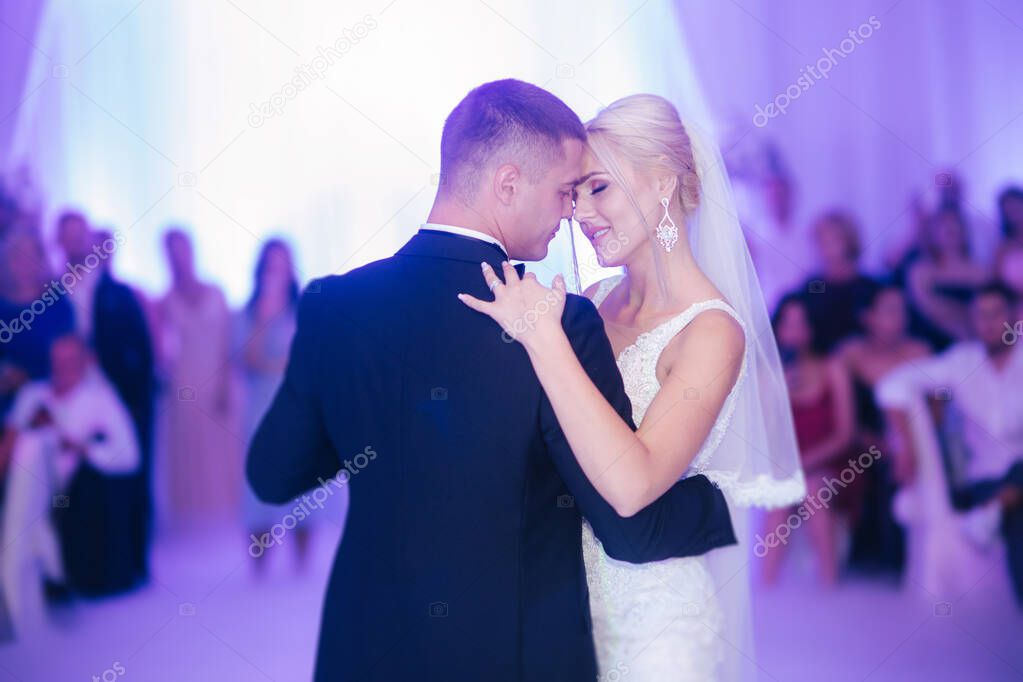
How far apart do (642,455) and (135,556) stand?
12.5 ft

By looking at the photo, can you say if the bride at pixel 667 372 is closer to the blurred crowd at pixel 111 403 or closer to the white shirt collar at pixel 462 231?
the white shirt collar at pixel 462 231

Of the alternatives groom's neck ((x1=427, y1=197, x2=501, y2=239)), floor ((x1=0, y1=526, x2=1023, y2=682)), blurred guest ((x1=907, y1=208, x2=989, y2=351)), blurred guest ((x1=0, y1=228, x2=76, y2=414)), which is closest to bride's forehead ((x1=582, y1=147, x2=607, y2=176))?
groom's neck ((x1=427, y1=197, x2=501, y2=239))

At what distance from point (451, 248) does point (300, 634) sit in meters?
3.13

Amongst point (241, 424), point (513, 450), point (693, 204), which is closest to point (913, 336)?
point (693, 204)

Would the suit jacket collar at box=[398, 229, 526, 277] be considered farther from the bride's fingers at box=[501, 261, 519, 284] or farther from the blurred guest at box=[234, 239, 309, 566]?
the blurred guest at box=[234, 239, 309, 566]

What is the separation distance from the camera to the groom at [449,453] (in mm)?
1446

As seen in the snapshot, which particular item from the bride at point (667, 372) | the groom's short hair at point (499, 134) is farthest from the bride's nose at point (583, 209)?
the groom's short hair at point (499, 134)

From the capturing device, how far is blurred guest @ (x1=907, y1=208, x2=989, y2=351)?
185 inches

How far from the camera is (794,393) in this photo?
4711mm

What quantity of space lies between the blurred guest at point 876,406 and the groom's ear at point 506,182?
3544 mm

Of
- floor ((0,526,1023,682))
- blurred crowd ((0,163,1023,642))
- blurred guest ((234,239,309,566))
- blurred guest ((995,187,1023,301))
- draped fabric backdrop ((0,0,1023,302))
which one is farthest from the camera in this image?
draped fabric backdrop ((0,0,1023,302))

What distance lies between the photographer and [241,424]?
5.16m

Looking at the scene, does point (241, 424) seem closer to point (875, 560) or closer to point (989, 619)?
point (875, 560)

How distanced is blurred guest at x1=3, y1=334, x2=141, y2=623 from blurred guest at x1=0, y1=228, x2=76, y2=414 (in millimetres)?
74
